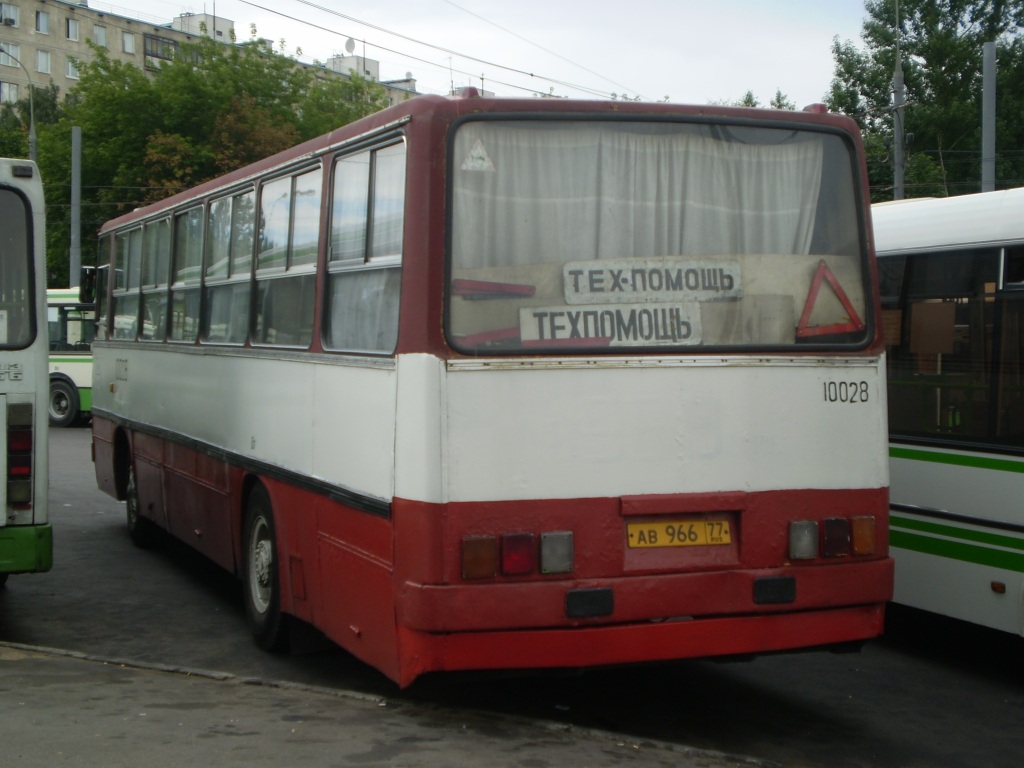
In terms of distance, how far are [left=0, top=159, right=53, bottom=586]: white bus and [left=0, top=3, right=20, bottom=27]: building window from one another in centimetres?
8287

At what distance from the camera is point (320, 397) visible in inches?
275

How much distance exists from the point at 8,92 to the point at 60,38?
5.00m

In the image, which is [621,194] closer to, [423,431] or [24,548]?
[423,431]

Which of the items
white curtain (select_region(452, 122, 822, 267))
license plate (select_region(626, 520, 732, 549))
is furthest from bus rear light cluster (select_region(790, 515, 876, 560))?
white curtain (select_region(452, 122, 822, 267))

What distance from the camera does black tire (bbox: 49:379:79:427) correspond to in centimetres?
2883

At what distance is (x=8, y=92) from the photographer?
284 feet

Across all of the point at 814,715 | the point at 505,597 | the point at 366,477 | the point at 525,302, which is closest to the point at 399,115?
the point at 525,302

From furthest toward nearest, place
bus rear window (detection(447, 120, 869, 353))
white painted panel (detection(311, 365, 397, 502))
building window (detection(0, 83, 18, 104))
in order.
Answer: building window (detection(0, 83, 18, 104))
white painted panel (detection(311, 365, 397, 502))
bus rear window (detection(447, 120, 869, 353))

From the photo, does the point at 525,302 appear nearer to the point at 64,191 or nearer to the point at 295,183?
the point at 295,183

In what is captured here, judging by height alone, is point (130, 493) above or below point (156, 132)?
below

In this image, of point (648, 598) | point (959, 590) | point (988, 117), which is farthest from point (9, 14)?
point (648, 598)

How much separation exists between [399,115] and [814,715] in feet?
11.4

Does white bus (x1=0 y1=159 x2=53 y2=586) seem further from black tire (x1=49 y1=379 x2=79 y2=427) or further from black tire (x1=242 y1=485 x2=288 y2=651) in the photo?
black tire (x1=49 y1=379 x2=79 y2=427)

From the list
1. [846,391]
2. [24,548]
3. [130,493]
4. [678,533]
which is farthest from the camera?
[130,493]
